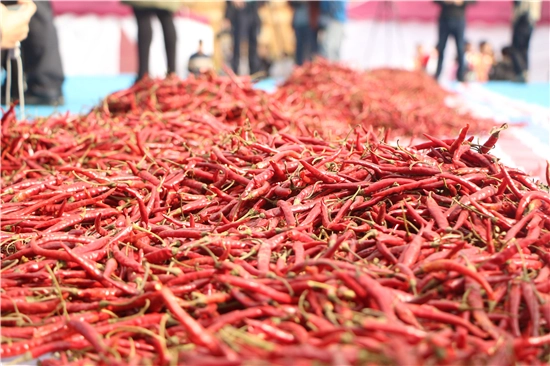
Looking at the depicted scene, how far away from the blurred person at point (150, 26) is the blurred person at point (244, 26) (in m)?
4.91

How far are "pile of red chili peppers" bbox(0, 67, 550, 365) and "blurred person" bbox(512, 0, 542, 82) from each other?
1143cm

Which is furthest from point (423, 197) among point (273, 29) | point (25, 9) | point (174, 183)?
point (273, 29)

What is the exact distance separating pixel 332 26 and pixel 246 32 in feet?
8.97

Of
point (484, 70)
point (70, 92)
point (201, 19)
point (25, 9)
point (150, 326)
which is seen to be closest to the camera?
point (150, 326)

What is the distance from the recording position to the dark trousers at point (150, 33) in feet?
23.7

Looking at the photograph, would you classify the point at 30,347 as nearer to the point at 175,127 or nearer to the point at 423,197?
the point at 423,197

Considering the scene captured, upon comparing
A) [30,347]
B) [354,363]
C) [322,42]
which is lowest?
[30,347]

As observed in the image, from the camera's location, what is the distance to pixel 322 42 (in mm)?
10758

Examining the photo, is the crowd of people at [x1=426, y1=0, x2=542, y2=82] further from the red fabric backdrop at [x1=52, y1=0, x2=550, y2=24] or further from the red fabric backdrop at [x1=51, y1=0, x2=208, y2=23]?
the red fabric backdrop at [x1=51, y1=0, x2=208, y2=23]

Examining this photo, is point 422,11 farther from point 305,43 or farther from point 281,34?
point 305,43

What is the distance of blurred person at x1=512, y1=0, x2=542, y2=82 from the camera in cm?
1307

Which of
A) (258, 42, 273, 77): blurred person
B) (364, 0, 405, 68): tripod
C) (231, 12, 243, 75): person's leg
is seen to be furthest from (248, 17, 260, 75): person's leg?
(364, 0, 405, 68): tripod

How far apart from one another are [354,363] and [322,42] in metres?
9.85

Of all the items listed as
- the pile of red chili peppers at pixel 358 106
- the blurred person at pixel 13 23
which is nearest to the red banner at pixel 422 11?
the pile of red chili peppers at pixel 358 106
